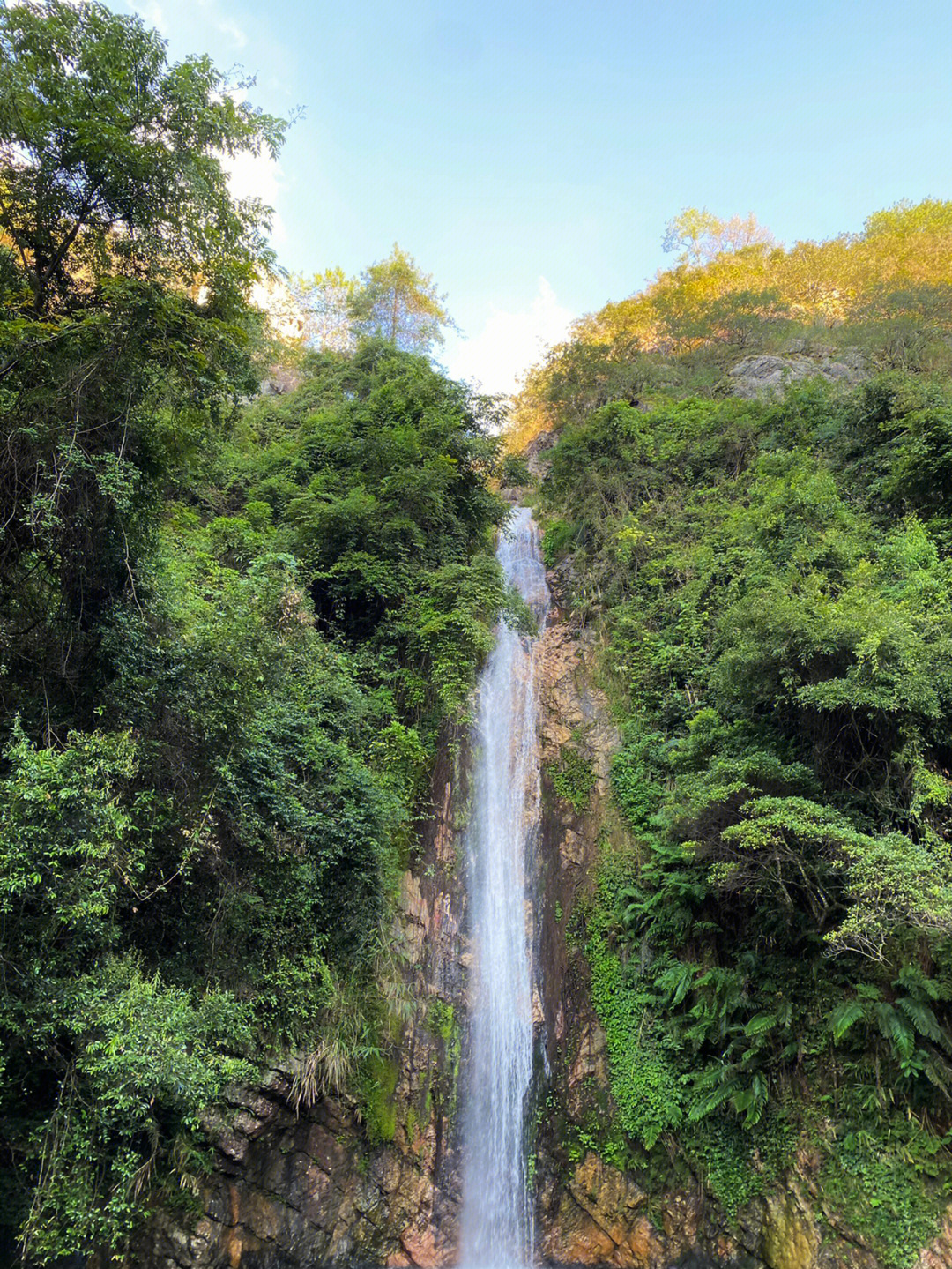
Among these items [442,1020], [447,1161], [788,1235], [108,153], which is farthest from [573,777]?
[108,153]

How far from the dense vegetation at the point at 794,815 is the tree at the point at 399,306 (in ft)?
53.0

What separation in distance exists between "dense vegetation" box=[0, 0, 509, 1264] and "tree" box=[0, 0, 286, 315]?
0.03 m

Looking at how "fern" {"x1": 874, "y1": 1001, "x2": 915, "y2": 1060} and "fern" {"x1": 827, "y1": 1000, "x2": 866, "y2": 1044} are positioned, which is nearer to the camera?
"fern" {"x1": 874, "y1": 1001, "x2": 915, "y2": 1060}

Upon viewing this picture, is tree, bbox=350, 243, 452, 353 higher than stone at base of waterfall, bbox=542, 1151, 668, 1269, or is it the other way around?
tree, bbox=350, 243, 452, 353

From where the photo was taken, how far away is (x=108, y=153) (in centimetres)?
670

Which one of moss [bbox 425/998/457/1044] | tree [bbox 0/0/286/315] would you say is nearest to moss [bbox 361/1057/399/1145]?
moss [bbox 425/998/457/1044]

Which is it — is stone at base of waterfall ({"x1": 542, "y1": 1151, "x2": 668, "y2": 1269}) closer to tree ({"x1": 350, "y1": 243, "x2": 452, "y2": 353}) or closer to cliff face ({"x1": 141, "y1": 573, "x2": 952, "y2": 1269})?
cliff face ({"x1": 141, "y1": 573, "x2": 952, "y2": 1269})

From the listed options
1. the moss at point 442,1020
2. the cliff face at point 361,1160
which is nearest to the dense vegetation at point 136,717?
the cliff face at point 361,1160

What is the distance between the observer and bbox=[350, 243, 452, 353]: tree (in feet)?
85.4

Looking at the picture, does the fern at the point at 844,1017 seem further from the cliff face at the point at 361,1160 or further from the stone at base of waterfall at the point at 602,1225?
the cliff face at the point at 361,1160

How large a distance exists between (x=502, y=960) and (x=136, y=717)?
7100 mm

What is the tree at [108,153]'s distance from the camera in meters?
6.64

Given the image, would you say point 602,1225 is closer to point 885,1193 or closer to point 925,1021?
point 885,1193

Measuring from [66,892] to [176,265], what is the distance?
686 centimetres
